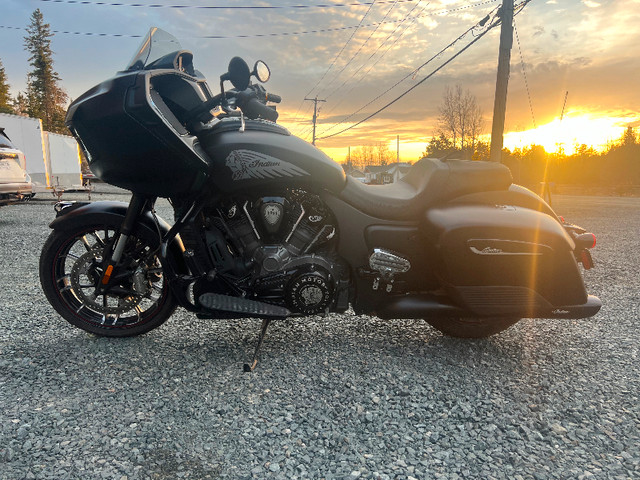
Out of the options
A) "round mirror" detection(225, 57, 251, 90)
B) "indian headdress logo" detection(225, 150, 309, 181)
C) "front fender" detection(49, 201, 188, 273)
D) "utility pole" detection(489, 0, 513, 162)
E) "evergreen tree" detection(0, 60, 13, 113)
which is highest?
"evergreen tree" detection(0, 60, 13, 113)

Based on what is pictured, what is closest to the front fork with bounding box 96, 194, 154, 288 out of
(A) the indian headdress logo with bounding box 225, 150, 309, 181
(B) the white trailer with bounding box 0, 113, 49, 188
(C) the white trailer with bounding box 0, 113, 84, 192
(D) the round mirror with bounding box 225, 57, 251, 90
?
(A) the indian headdress logo with bounding box 225, 150, 309, 181

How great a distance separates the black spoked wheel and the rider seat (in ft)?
4.51

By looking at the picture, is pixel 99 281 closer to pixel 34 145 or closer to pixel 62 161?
pixel 34 145

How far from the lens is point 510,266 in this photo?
8.60ft

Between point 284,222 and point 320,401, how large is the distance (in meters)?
1.03

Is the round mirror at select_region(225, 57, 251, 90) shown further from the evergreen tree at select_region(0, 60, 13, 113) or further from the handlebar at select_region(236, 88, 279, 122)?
the evergreen tree at select_region(0, 60, 13, 113)

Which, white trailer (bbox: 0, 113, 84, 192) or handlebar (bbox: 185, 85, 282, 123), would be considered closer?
handlebar (bbox: 185, 85, 282, 123)

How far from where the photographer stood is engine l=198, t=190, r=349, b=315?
2.61m

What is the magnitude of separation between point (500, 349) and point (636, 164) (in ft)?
151

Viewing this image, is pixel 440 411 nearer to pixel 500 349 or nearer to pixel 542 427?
pixel 542 427

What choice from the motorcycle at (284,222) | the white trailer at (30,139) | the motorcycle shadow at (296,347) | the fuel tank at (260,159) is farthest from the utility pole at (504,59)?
the white trailer at (30,139)

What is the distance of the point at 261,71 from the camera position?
2523 mm

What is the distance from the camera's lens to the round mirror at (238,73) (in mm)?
2283

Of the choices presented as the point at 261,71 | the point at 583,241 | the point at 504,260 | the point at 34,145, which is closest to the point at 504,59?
the point at 583,241
